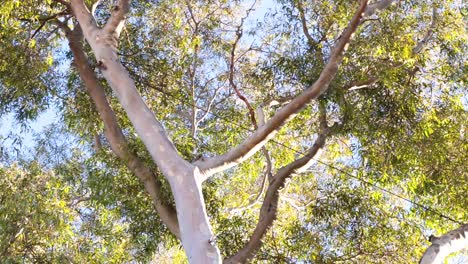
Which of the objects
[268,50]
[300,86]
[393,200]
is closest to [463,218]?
[393,200]

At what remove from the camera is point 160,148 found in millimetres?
4605

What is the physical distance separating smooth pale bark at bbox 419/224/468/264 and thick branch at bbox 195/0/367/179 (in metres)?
1.29

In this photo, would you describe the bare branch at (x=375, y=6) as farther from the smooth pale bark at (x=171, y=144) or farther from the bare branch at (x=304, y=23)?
the bare branch at (x=304, y=23)

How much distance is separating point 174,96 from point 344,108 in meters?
1.94

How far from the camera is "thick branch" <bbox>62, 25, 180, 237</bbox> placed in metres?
5.32

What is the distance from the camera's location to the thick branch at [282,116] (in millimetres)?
4664

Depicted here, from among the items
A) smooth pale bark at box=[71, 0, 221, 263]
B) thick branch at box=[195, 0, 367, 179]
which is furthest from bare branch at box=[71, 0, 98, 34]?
thick branch at box=[195, 0, 367, 179]

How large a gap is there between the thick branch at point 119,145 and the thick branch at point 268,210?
1.80 feet

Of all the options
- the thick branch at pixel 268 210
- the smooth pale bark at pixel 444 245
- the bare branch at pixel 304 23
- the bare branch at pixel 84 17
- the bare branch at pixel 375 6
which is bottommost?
the smooth pale bark at pixel 444 245

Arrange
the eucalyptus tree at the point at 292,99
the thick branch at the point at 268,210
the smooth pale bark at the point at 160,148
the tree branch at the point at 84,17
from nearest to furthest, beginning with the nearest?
the smooth pale bark at the point at 160,148, the thick branch at the point at 268,210, the tree branch at the point at 84,17, the eucalyptus tree at the point at 292,99

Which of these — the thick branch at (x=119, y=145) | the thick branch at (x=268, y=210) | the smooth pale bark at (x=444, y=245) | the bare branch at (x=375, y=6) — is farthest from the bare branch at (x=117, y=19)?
the smooth pale bark at (x=444, y=245)

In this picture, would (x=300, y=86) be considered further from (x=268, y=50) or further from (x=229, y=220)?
(x=229, y=220)

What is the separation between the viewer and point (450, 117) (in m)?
6.10

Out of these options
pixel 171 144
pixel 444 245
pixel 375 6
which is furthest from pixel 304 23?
pixel 444 245
